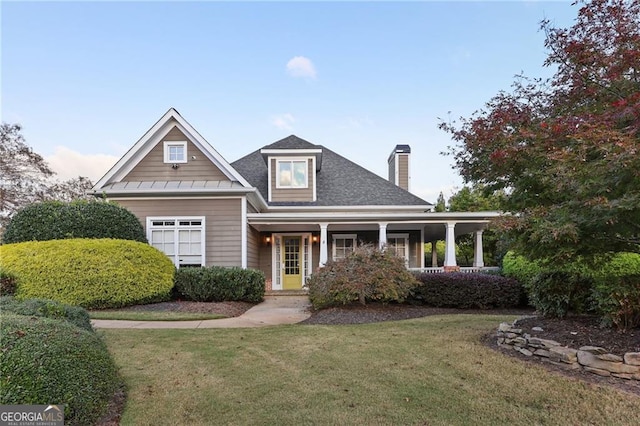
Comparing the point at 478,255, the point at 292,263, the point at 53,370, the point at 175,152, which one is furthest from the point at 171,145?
the point at 478,255

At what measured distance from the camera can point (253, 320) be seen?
7871mm

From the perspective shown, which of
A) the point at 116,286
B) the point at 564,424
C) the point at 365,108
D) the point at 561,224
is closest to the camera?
the point at 564,424

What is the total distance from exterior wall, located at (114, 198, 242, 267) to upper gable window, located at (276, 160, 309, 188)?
3815 mm

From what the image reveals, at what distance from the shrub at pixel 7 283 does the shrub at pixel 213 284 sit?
367 centimetres

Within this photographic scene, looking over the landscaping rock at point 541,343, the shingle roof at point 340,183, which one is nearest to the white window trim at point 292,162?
the shingle roof at point 340,183

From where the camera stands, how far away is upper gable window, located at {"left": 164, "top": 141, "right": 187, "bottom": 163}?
1247 centimetres

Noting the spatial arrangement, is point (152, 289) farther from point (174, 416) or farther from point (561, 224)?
point (561, 224)

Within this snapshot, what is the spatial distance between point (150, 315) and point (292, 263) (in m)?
7.35

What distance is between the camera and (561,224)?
3809 mm

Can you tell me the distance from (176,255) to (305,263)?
5.23 metres

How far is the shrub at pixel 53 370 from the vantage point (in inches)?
104

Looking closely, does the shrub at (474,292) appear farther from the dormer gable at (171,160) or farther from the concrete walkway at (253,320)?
the dormer gable at (171,160)

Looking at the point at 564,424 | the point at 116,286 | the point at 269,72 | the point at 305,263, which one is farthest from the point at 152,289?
the point at 564,424

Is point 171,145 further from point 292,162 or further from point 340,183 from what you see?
point 340,183
